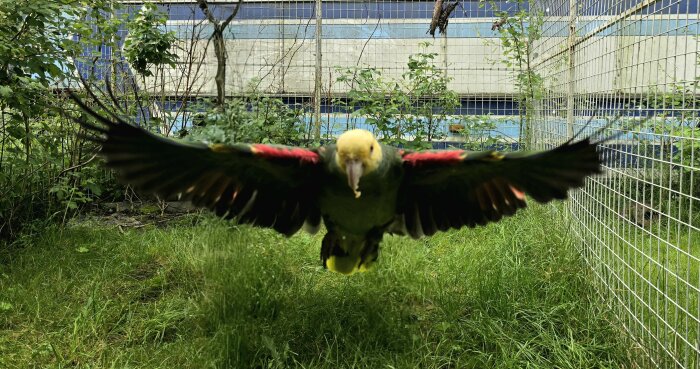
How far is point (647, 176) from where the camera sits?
274 cm

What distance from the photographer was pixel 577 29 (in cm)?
410

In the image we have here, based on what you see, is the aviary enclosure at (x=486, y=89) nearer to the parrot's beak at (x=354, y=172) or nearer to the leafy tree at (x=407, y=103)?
the leafy tree at (x=407, y=103)

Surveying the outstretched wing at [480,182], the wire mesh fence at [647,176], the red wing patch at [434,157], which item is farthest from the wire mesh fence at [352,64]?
the red wing patch at [434,157]

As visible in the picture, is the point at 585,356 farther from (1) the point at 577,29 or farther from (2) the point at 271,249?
(1) the point at 577,29

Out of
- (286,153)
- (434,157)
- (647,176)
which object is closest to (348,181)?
(286,153)

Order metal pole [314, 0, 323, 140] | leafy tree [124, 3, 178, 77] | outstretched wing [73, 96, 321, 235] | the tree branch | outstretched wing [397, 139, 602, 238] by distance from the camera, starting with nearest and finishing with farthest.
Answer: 1. outstretched wing [73, 96, 321, 235]
2. outstretched wing [397, 139, 602, 238]
3. leafy tree [124, 3, 178, 77]
4. the tree branch
5. metal pole [314, 0, 323, 140]

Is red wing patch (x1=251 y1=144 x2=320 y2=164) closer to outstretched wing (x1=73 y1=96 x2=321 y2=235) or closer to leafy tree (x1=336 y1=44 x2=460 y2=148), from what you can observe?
outstretched wing (x1=73 y1=96 x2=321 y2=235)

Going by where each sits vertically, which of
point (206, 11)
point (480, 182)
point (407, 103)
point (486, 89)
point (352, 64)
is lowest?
point (480, 182)

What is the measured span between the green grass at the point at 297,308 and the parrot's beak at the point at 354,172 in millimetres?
998

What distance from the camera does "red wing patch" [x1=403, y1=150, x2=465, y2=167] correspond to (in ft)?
8.77

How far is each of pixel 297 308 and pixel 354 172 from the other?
1.19 m

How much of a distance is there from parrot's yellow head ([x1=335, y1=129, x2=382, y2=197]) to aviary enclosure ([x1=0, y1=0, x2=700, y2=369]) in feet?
3.66

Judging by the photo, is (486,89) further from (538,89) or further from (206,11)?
(206,11)

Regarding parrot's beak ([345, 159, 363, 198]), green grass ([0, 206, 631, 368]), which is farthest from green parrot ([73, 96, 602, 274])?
green grass ([0, 206, 631, 368])
